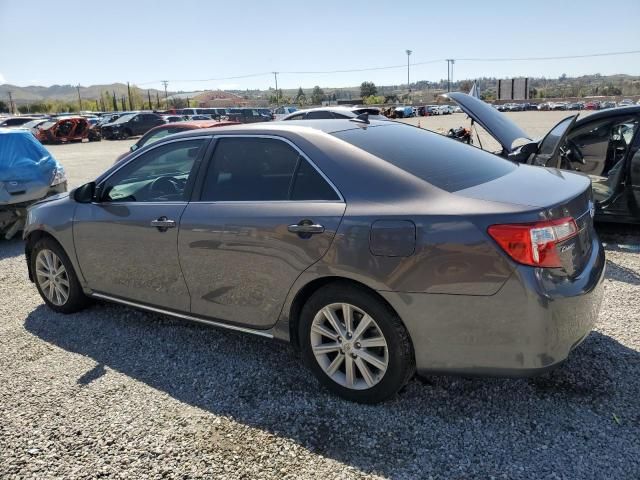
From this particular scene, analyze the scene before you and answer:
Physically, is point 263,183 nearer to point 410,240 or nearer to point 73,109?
point 410,240

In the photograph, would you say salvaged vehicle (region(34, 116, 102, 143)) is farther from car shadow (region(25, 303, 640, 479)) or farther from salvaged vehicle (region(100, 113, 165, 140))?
car shadow (region(25, 303, 640, 479))

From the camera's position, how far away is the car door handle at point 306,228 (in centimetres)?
295

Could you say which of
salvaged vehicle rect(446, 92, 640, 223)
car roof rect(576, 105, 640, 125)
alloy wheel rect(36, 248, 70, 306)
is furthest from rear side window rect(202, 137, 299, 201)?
car roof rect(576, 105, 640, 125)

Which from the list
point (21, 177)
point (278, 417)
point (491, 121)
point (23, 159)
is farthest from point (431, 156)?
point (23, 159)

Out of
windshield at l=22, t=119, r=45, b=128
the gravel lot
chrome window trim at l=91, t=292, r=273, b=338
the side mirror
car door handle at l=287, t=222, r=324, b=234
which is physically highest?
windshield at l=22, t=119, r=45, b=128

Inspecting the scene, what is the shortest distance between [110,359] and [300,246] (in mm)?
1832

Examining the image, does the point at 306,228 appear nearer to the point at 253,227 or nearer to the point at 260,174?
the point at 253,227

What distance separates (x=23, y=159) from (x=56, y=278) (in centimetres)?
408

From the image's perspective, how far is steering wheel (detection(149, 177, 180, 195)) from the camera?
3.80 m

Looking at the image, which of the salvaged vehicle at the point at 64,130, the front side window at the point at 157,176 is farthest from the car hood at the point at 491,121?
the salvaged vehicle at the point at 64,130

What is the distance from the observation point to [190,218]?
11.6ft

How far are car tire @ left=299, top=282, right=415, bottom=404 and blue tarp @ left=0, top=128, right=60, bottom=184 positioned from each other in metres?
6.21

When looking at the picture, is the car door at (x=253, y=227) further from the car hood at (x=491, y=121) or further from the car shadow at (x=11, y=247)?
the car shadow at (x=11, y=247)

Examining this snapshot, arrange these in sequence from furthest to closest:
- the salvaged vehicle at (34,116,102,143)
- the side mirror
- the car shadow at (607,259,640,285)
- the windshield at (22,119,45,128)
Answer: the windshield at (22,119,45,128), the salvaged vehicle at (34,116,102,143), the car shadow at (607,259,640,285), the side mirror
